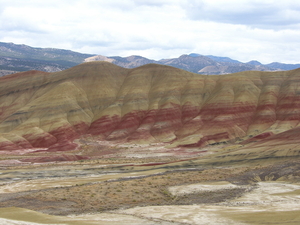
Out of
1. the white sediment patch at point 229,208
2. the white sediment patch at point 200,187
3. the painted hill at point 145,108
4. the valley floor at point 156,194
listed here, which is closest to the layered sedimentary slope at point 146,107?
the painted hill at point 145,108

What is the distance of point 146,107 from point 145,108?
740 millimetres

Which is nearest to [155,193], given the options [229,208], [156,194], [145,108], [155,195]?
[156,194]

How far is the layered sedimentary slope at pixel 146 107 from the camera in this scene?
4938 inches

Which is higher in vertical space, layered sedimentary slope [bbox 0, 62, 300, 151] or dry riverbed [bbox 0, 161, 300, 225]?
layered sedimentary slope [bbox 0, 62, 300, 151]

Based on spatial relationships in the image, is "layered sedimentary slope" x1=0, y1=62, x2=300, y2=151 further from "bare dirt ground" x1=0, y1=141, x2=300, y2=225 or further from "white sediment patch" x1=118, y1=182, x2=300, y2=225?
"white sediment patch" x1=118, y1=182, x2=300, y2=225

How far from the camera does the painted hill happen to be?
124750mm

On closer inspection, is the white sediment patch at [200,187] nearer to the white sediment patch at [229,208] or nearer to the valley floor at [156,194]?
the valley floor at [156,194]

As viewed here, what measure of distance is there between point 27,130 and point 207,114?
63.8 metres

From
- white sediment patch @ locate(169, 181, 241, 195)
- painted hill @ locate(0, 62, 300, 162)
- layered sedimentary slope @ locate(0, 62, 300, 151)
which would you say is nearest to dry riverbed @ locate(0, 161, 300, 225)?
white sediment patch @ locate(169, 181, 241, 195)

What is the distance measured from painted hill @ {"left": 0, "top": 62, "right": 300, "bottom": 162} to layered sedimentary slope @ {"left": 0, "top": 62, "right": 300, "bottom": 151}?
0.32m

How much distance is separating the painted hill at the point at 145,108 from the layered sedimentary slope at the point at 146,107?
317mm

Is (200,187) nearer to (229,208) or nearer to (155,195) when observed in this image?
(155,195)

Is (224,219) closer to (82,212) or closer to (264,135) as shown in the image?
(82,212)

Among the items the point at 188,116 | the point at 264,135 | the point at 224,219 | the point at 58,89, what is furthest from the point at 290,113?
the point at 224,219
